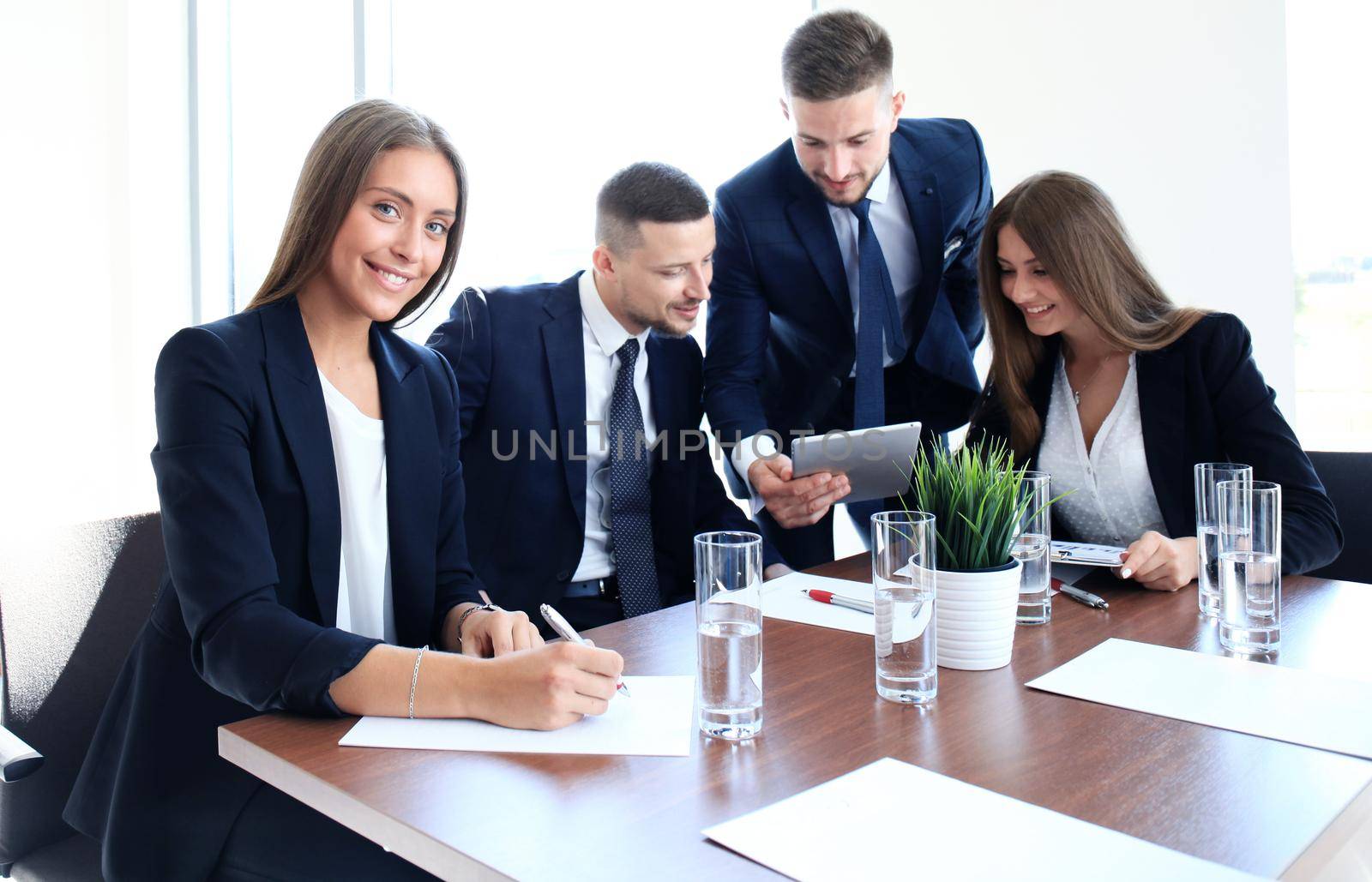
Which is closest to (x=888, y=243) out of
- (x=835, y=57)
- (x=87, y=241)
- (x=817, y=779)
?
(x=835, y=57)

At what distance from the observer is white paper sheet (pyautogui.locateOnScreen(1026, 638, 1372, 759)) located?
1096 millimetres

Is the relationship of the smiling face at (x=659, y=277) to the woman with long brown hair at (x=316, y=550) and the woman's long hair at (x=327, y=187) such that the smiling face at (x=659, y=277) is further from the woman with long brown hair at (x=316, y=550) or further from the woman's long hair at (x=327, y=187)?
the woman's long hair at (x=327, y=187)

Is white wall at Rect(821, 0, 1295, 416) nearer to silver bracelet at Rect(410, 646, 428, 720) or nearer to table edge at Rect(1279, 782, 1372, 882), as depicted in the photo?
table edge at Rect(1279, 782, 1372, 882)

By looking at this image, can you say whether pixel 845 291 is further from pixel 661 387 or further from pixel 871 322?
pixel 661 387

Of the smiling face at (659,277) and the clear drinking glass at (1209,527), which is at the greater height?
the smiling face at (659,277)

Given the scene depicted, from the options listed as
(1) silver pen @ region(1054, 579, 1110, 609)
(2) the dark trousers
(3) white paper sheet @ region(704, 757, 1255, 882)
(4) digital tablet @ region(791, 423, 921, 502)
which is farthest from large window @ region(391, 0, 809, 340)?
(3) white paper sheet @ region(704, 757, 1255, 882)

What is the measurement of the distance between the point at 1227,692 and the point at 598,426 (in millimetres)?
1455

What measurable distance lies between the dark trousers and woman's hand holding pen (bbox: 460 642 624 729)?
303 millimetres

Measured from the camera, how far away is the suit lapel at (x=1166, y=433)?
2014 mm

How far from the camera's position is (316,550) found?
1481 mm

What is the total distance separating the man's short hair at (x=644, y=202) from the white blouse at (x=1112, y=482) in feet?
3.18

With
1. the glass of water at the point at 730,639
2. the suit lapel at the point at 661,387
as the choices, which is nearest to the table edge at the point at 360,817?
Answer: the glass of water at the point at 730,639

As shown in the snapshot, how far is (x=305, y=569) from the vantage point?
4.90ft

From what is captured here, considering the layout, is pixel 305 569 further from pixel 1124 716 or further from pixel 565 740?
pixel 1124 716
